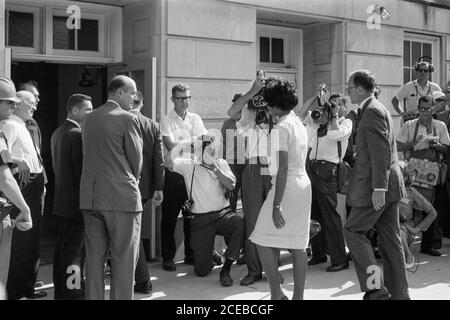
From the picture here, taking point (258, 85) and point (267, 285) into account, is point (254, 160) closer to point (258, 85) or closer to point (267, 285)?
point (258, 85)

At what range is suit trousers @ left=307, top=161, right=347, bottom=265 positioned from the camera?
713 cm

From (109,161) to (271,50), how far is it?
541 cm

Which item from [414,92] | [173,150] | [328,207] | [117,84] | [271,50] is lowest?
[328,207]

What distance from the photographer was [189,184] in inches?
267

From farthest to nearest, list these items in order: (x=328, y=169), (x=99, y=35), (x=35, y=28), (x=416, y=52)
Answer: (x=416, y=52)
(x=99, y=35)
(x=35, y=28)
(x=328, y=169)

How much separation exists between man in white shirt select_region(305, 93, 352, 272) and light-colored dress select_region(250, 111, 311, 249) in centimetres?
184

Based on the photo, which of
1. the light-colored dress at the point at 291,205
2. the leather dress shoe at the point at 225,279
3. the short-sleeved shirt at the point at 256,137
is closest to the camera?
the light-colored dress at the point at 291,205

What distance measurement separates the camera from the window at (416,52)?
11117 millimetres

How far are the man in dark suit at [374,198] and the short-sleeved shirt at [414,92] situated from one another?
4.05 m

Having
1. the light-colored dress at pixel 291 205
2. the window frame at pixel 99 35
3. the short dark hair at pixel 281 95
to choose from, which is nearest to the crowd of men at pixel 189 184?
the light-colored dress at pixel 291 205

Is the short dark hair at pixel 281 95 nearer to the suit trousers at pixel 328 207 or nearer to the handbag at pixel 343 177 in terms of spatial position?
the handbag at pixel 343 177

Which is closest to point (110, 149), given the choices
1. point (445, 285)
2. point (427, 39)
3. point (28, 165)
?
point (28, 165)

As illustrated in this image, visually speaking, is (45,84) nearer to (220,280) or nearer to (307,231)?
(220,280)

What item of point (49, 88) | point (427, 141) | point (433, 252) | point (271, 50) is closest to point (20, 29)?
point (271, 50)
